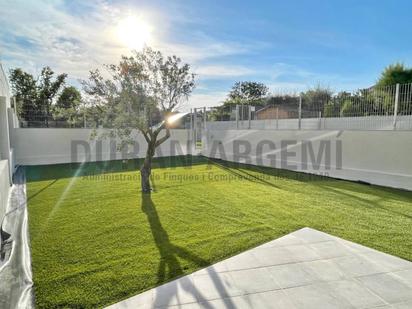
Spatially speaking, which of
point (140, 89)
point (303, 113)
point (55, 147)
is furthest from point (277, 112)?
point (55, 147)

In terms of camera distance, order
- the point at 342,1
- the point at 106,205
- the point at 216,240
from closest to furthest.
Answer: the point at 216,240
the point at 106,205
the point at 342,1

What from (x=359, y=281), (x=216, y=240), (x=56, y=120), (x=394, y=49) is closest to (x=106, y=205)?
(x=216, y=240)

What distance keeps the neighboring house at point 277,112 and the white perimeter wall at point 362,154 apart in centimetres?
61

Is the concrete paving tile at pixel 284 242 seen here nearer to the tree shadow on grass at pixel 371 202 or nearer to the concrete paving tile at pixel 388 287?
the concrete paving tile at pixel 388 287

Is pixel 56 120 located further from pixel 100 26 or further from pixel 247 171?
pixel 247 171

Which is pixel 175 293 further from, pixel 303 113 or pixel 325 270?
pixel 303 113

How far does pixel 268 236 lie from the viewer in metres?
3.58

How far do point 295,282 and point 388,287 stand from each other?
0.88 m

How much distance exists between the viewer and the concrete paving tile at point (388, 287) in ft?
7.35

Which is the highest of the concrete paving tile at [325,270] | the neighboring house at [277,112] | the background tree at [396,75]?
the background tree at [396,75]

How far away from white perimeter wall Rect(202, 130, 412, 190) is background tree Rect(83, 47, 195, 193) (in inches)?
198

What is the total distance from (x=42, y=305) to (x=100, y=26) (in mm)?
6559

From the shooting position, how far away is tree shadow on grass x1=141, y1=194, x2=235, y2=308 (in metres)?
2.25

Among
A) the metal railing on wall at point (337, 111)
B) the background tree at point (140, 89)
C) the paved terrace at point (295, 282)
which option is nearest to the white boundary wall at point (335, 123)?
the metal railing on wall at point (337, 111)
